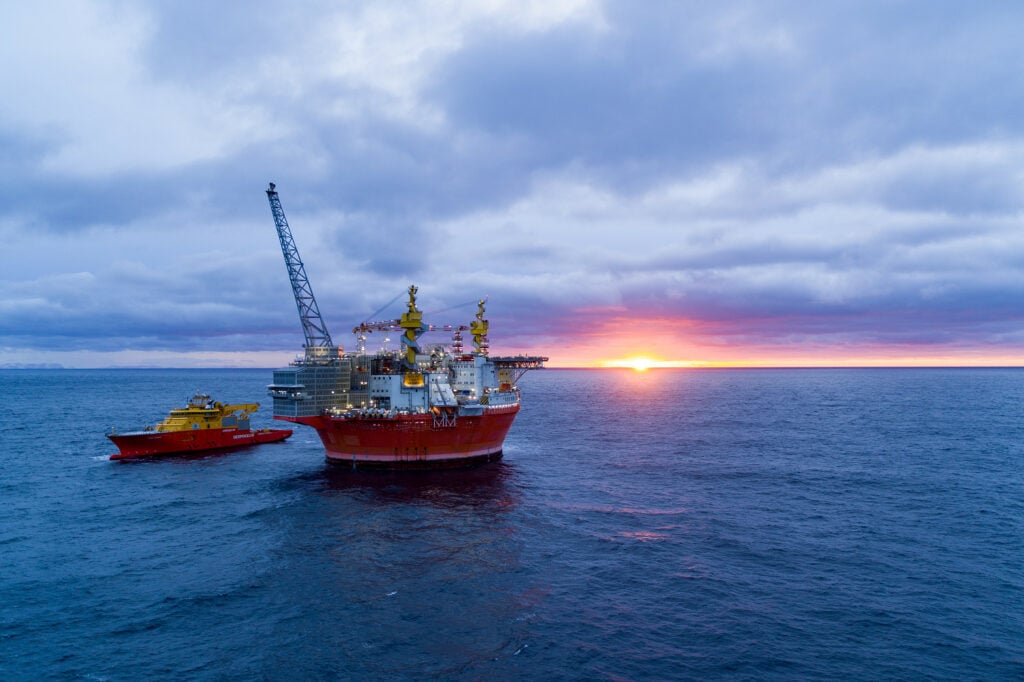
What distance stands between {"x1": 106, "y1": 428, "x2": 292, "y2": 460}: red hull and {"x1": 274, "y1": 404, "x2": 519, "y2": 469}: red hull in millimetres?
27047

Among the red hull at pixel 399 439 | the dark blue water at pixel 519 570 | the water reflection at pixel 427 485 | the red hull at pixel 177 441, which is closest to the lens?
the dark blue water at pixel 519 570

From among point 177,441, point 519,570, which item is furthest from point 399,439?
point 177,441

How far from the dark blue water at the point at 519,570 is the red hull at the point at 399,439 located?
324cm

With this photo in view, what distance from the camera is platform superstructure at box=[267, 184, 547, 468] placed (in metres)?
70.7

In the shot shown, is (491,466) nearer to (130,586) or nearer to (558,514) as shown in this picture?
(558,514)

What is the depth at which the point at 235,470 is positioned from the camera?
7462 cm

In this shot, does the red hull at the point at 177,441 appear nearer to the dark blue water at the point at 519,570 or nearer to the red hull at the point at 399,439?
the dark blue water at the point at 519,570

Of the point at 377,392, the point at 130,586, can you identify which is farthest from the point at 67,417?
the point at 130,586

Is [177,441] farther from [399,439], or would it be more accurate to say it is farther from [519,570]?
[519,570]

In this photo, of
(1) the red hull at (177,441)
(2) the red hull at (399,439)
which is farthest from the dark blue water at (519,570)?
(1) the red hull at (177,441)

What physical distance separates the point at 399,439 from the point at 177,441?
4085cm

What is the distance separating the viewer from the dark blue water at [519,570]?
2838cm

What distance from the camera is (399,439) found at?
7075 centimetres

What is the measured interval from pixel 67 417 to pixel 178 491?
10922 cm
